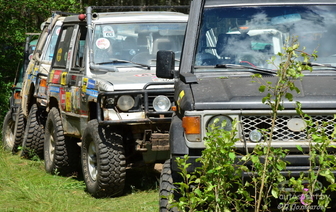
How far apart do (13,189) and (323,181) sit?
4223 mm

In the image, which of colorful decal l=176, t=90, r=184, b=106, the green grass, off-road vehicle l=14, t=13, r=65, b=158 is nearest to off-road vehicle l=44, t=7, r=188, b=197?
the green grass

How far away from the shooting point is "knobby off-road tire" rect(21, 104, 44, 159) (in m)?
9.78

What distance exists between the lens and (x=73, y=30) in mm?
8391

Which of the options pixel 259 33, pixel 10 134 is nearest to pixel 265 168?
pixel 259 33

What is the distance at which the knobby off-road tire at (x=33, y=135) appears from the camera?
978cm

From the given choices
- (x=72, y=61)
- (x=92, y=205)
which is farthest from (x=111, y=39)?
(x=92, y=205)

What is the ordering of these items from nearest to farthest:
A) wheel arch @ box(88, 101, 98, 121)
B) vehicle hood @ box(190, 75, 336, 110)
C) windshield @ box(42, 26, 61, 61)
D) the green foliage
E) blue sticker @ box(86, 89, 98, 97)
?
the green foliage, vehicle hood @ box(190, 75, 336, 110), blue sticker @ box(86, 89, 98, 97), wheel arch @ box(88, 101, 98, 121), windshield @ box(42, 26, 61, 61)

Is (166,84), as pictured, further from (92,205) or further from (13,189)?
(13,189)

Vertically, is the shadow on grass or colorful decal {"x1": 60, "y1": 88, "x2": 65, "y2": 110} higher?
colorful decal {"x1": 60, "y1": 88, "x2": 65, "y2": 110}

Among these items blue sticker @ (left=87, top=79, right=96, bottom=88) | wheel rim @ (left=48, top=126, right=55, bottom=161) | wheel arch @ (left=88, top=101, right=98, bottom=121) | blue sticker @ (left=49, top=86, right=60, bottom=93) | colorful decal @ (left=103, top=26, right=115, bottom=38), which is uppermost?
colorful decal @ (left=103, top=26, right=115, bottom=38)

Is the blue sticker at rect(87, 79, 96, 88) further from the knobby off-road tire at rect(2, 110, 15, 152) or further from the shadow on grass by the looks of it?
the knobby off-road tire at rect(2, 110, 15, 152)

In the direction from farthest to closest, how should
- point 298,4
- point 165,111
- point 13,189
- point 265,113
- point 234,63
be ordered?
point 13,189 < point 165,111 < point 298,4 < point 234,63 < point 265,113

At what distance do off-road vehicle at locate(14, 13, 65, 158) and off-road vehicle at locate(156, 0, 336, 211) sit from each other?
4327 mm

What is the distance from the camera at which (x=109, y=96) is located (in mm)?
6637
